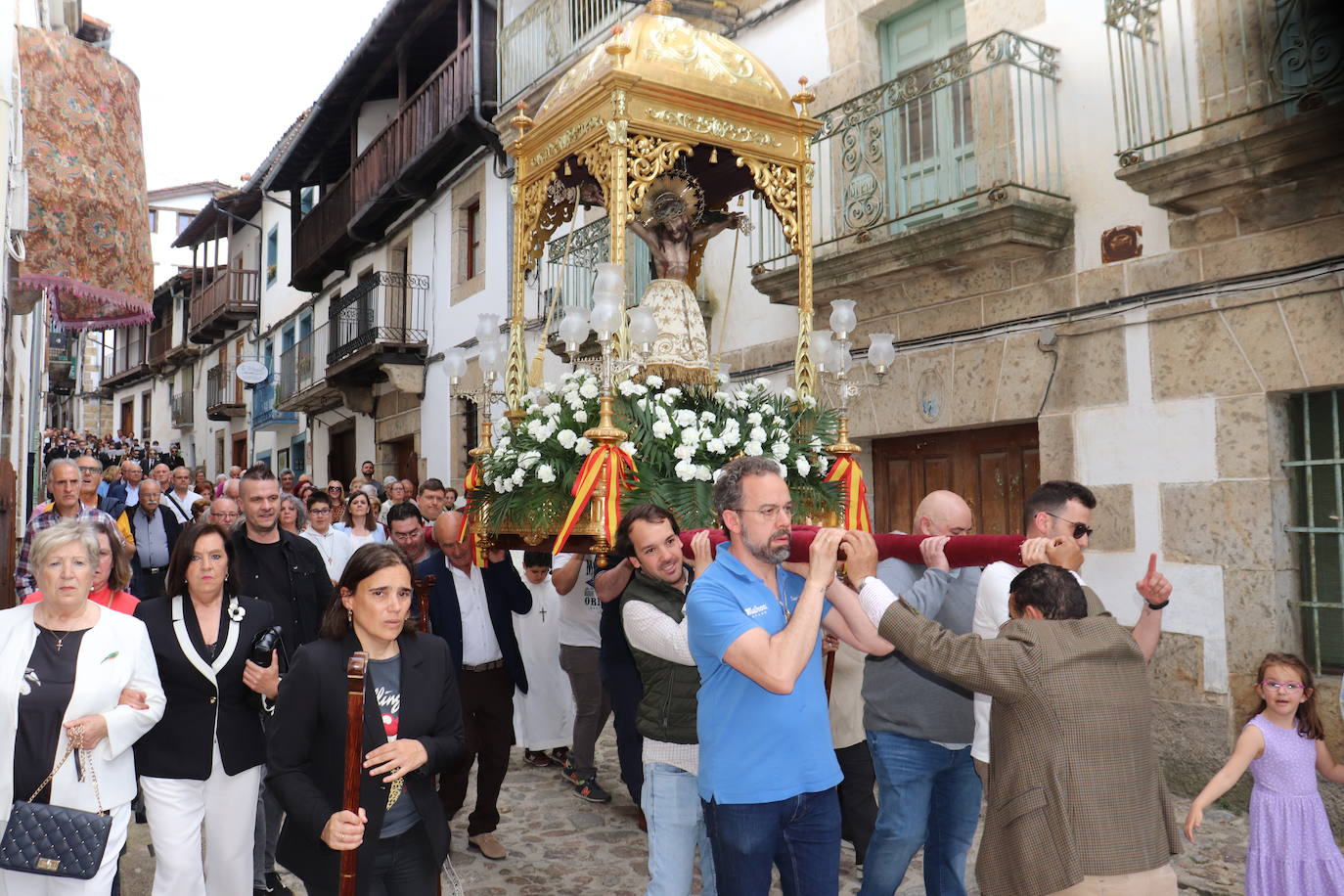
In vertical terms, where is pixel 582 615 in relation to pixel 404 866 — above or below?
above

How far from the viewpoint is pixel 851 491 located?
5.06m

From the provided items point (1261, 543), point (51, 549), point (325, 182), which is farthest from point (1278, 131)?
point (325, 182)

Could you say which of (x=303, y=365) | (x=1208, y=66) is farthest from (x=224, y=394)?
(x=1208, y=66)

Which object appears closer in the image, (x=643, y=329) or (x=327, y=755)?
(x=327, y=755)

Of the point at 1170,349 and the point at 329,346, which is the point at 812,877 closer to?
the point at 1170,349

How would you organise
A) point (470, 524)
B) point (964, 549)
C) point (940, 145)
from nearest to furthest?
1. point (964, 549)
2. point (470, 524)
3. point (940, 145)

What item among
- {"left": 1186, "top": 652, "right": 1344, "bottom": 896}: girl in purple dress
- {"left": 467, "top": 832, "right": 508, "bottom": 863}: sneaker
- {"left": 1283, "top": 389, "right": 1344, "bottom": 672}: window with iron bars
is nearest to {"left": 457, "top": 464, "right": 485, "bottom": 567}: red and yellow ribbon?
{"left": 467, "top": 832, "right": 508, "bottom": 863}: sneaker

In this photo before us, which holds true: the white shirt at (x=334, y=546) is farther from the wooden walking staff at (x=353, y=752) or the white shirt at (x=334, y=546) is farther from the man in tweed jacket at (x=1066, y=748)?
the man in tweed jacket at (x=1066, y=748)

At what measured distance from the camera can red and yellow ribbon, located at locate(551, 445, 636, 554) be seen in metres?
4.25

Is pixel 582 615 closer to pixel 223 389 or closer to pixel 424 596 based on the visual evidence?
pixel 424 596

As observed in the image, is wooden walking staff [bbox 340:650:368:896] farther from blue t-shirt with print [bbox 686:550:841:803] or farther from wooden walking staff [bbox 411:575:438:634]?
wooden walking staff [bbox 411:575:438:634]

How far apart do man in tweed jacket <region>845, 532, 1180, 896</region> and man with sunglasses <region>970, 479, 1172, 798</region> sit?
0.58 meters

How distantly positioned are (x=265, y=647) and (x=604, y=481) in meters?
1.44

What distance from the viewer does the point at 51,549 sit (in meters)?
3.23
